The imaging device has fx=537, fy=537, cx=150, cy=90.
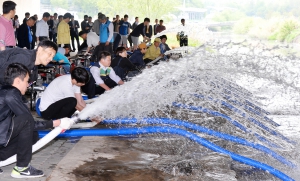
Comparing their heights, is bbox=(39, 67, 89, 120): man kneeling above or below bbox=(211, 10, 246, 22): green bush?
below

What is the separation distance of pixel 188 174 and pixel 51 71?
5789 millimetres

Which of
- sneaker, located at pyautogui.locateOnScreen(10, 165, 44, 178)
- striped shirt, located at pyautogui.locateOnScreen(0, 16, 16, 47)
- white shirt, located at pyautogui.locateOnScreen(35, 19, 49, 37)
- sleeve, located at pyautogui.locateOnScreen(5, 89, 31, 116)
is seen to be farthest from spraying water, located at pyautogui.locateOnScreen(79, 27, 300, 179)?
white shirt, located at pyautogui.locateOnScreen(35, 19, 49, 37)

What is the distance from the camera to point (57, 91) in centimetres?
736

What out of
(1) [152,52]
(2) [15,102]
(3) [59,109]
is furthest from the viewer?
(1) [152,52]

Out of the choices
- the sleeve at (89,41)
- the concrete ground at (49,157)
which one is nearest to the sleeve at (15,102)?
the concrete ground at (49,157)

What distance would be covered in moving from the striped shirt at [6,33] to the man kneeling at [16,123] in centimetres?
332

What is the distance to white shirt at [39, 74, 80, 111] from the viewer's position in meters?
7.29

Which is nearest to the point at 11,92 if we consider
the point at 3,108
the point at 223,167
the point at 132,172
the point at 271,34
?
the point at 3,108

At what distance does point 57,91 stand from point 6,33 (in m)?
1.99

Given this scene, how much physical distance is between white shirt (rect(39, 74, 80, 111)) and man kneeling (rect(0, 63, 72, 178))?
2.02 m

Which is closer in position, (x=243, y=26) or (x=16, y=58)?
(x=16, y=58)

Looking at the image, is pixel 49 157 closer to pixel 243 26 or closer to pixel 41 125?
pixel 41 125

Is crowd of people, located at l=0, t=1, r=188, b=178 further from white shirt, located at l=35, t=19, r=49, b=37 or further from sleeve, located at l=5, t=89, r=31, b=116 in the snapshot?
white shirt, located at l=35, t=19, r=49, b=37

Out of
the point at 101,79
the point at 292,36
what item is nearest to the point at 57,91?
the point at 101,79
